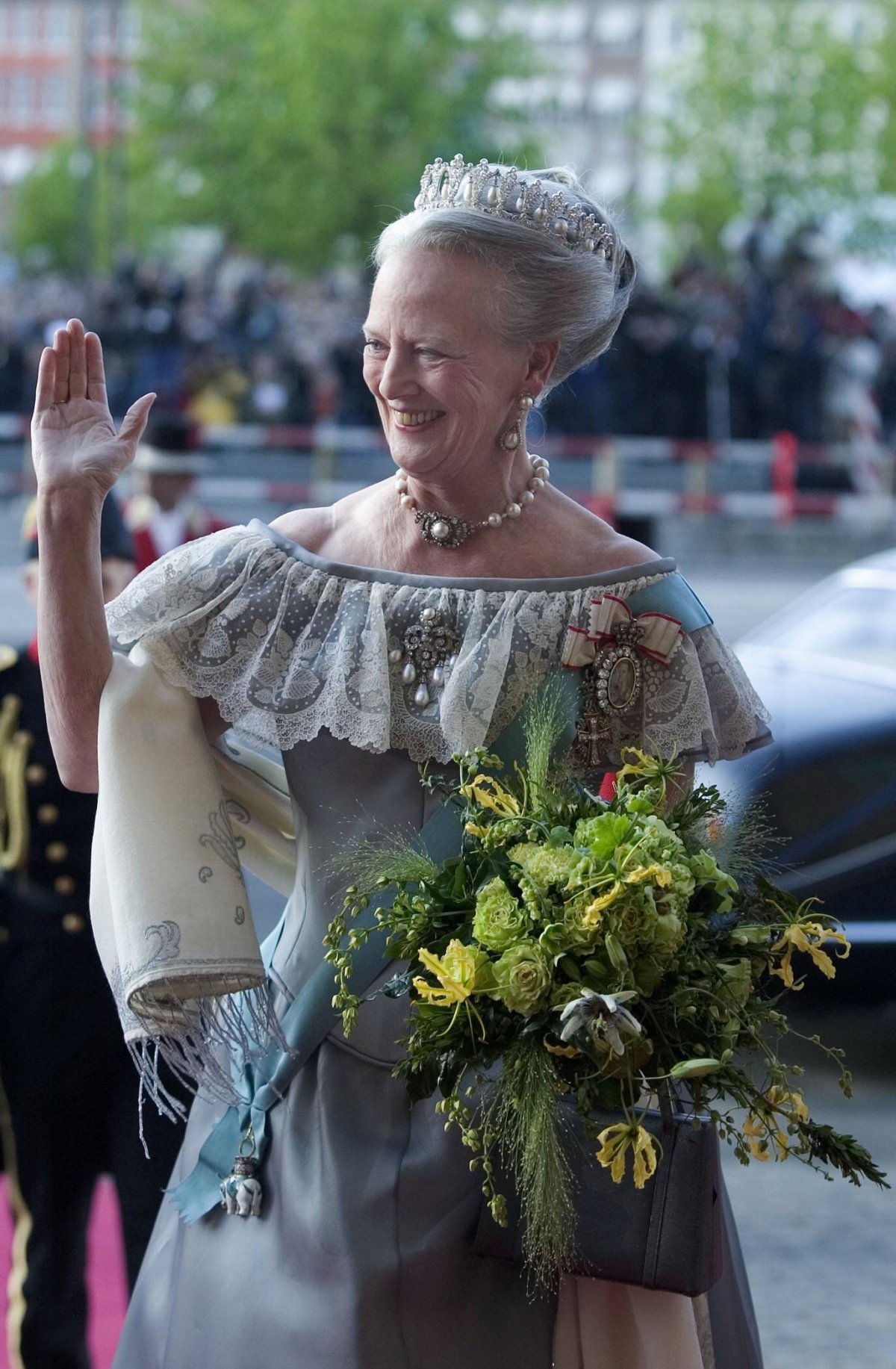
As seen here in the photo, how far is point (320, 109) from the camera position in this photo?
3756 cm

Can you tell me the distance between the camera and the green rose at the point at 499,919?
2.03 metres

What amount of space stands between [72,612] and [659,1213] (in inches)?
37.1

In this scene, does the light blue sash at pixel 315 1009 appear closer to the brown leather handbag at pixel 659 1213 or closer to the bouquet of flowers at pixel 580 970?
the bouquet of flowers at pixel 580 970

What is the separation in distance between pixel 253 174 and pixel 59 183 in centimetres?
2680

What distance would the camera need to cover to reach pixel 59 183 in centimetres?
6319

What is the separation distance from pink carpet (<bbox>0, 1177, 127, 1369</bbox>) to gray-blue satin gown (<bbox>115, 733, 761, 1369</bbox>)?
54.5 inches

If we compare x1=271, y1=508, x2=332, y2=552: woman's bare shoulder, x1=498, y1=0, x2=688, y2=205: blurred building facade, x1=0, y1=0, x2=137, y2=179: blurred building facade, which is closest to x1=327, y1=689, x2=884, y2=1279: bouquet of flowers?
x1=271, y1=508, x2=332, y2=552: woman's bare shoulder

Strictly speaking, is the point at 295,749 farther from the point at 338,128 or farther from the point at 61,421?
the point at 338,128

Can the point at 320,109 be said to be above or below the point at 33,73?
below

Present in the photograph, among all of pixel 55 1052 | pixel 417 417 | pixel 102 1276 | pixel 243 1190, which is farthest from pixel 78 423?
pixel 102 1276

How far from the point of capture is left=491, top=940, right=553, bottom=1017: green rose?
6.54 feet

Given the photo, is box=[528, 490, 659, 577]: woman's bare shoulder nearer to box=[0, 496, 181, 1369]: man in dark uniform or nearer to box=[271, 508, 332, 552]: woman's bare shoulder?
box=[271, 508, 332, 552]: woman's bare shoulder

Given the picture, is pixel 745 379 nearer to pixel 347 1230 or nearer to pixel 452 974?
pixel 347 1230

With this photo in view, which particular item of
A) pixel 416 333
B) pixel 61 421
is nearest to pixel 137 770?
pixel 61 421
